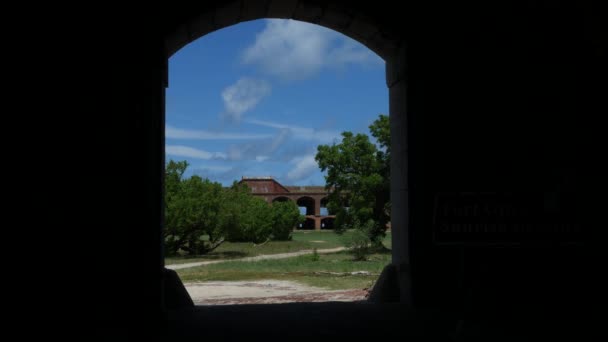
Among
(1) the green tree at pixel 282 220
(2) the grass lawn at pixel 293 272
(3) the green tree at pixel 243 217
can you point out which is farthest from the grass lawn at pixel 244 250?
(2) the grass lawn at pixel 293 272

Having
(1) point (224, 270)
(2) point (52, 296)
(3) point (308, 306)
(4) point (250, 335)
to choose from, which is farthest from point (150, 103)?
(1) point (224, 270)

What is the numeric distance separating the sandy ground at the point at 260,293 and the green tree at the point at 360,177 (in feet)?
38.5

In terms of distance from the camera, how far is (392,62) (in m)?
5.07

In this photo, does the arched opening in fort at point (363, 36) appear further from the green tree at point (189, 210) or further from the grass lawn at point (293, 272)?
the green tree at point (189, 210)

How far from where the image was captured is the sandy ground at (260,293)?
33.0ft

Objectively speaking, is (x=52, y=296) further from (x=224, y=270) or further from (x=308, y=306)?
(x=224, y=270)

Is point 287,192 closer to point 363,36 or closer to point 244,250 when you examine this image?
point 244,250

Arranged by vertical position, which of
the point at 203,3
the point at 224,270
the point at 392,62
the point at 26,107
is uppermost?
the point at 203,3

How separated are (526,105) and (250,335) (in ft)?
9.63

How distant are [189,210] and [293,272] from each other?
27.5 ft

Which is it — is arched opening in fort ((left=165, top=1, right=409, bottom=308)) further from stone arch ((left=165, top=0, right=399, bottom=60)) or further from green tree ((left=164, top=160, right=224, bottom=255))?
green tree ((left=164, top=160, right=224, bottom=255))

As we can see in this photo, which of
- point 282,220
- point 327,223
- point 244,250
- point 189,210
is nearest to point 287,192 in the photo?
point 327,223

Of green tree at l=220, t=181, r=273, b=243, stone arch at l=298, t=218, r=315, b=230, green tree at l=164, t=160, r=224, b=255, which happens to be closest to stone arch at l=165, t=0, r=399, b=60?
green tree at l=164, t=160, r=224, b=255

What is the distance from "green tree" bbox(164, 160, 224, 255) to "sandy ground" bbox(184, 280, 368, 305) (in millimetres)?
9831
